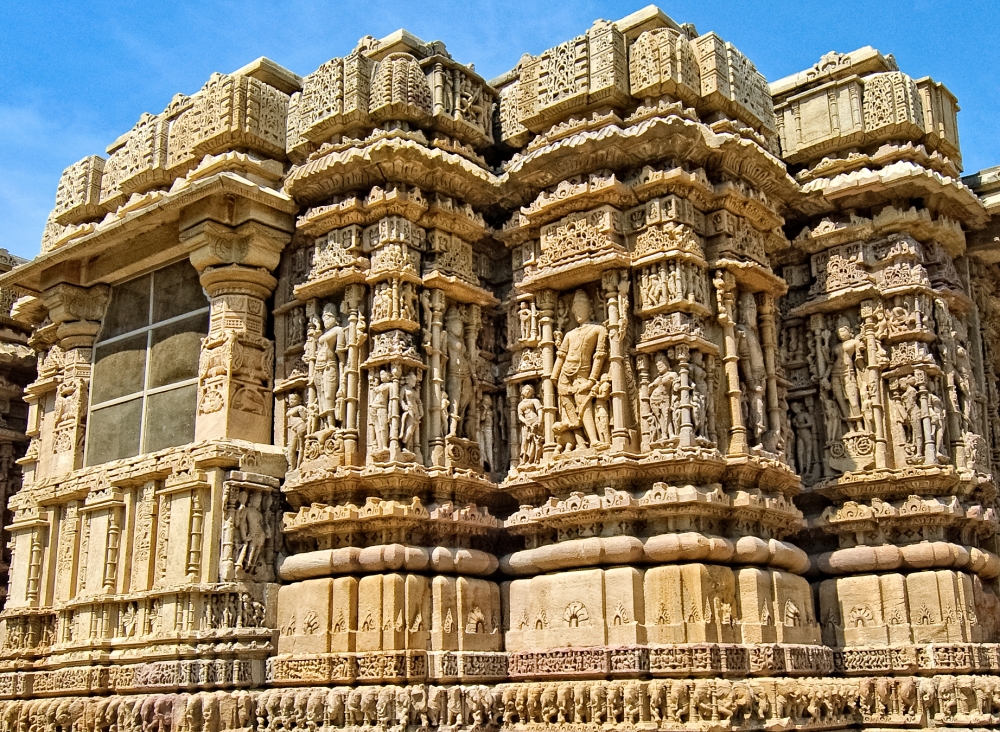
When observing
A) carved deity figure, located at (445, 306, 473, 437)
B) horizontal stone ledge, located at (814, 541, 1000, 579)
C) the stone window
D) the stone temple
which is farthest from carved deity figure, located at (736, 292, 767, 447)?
the stone window

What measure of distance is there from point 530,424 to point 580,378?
939 mm

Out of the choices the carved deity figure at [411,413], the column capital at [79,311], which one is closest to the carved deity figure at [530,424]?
the carved deity figure at [411,413]

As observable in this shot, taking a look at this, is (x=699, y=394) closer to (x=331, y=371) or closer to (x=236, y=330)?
(x=331, y=371)

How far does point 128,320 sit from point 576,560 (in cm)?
757

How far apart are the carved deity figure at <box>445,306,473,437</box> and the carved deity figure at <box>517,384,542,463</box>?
28.3 inches

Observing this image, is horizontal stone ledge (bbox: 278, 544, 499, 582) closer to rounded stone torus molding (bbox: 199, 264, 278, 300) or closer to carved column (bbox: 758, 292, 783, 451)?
rounded stone torus molding (bbox: 199, 264, 278, 300)

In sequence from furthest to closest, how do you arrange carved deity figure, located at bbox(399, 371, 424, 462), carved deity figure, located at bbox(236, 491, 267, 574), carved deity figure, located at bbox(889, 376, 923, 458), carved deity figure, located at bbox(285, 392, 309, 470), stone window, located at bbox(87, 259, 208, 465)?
stone window, located at bbox(87, 259, 208, 465) < carved deity figure, located at bbox(285, 392, 309, 470) < carved deity figure, located at bbox(889, 376, 923, 458) < carved deity figure, located at bbox(236, 491, 267, 574) < carved deity figure, located at bbox(399, 371, 424, 462)

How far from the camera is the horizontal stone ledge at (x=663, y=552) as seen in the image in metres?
12.1

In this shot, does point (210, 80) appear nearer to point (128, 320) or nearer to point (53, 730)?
point (128, 320)

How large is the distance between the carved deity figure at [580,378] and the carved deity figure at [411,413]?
1.67 m

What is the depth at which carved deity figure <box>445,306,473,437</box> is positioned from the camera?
14.0 meters

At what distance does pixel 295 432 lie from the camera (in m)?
14.0

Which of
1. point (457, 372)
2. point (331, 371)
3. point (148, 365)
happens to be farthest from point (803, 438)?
point (148, 365)

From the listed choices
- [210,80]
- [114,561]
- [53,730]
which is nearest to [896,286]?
[210,80]
